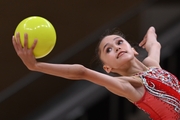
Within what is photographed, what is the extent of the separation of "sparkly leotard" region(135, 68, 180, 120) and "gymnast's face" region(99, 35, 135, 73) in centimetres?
11

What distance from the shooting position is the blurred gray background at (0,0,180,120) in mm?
3318

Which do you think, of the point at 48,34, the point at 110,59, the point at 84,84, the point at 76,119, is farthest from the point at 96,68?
the point at 48,34

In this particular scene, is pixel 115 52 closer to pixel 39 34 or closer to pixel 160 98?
pixel 160 98

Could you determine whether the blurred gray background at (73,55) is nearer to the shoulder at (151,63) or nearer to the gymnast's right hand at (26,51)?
the shoulder at (151,63)

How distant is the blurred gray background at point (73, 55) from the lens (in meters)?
3.32

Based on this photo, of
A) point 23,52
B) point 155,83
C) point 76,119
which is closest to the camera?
point 23,52

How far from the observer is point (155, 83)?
215 cm

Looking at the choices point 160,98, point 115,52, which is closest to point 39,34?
point 115,52

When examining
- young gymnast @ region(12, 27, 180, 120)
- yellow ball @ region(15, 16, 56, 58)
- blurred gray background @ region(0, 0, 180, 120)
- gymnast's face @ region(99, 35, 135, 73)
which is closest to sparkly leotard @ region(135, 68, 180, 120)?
young gymnast @ region(12, 27, 180, 120)

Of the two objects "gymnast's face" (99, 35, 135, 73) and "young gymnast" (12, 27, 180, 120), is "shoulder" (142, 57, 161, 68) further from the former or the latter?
"gymnast's face" (99, 35, 135, 73)

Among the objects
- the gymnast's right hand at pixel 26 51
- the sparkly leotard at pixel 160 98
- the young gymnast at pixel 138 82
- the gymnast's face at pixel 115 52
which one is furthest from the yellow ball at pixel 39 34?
the sparkly leotard at pixel 160 98

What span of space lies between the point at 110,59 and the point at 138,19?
5.28 ft

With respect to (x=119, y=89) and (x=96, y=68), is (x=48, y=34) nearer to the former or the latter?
(x=119, y=89)

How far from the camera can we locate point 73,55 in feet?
11.7
